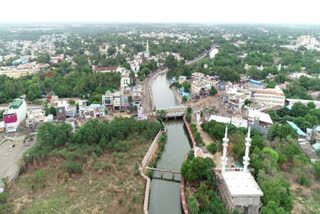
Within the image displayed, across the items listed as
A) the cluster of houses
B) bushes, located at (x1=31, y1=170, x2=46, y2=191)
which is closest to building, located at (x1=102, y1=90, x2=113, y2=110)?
the cluster of houses

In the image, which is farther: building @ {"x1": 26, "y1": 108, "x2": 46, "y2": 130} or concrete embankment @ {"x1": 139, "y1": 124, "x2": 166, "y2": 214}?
building @ {"x1": 26, "y1": 108, "x2": 46, "y2": 130}

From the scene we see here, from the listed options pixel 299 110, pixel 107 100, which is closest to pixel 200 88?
pixel 299 110

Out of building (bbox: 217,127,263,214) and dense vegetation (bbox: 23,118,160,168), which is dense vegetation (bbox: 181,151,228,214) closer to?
building (bbox: 217,127,263,214)

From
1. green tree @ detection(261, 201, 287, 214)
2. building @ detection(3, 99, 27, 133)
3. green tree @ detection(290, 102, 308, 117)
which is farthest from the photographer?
green tree @ detection(290, 102, 308, 117)

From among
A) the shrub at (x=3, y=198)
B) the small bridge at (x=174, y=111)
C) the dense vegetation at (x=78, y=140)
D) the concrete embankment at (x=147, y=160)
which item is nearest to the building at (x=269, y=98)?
the small bridge at (x=174, y=111)

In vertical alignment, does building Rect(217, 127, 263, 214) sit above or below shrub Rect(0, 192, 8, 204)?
above

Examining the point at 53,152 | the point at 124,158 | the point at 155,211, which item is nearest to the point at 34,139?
the point at 53,152
